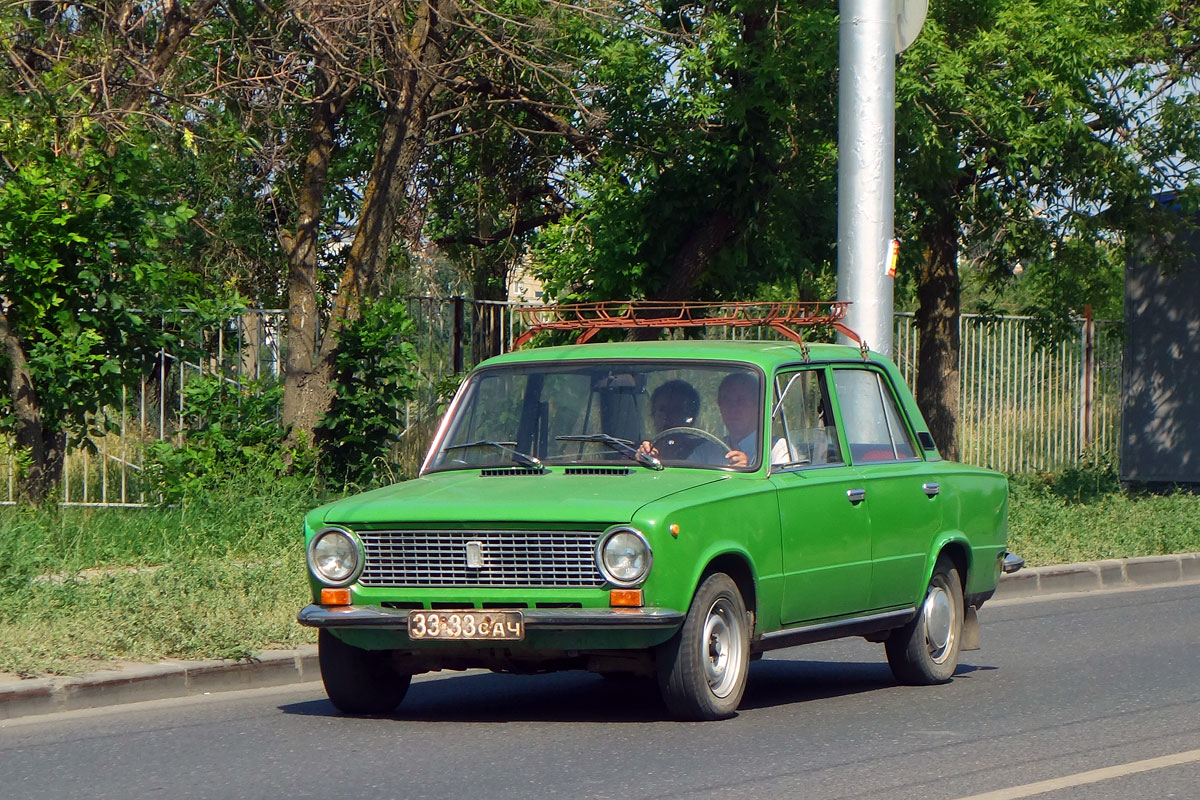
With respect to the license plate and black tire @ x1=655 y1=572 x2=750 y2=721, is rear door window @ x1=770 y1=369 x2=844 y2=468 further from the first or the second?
the license plate

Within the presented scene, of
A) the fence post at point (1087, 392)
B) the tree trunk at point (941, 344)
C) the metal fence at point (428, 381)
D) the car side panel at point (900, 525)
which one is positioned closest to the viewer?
the car side panel at point (900, 525)

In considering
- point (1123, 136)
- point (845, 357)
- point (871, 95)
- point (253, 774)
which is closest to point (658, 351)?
point (845, 357)

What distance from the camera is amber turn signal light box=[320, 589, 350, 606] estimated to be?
779 centimetres

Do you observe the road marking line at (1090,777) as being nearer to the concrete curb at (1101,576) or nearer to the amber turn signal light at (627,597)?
the amber turn signal light at (627,597)

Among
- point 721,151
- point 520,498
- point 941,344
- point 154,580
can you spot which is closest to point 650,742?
point 520,498

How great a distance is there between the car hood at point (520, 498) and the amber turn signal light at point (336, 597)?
302 millimetres

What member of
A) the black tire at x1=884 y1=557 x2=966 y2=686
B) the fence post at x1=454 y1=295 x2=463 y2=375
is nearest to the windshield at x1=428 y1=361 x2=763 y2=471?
the black tire at x1=884 y1=557 x2=966 y2=686

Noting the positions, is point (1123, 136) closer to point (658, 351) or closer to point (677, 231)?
point (677, 231)

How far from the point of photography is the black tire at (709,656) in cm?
757

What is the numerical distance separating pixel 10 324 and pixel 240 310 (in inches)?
79.6

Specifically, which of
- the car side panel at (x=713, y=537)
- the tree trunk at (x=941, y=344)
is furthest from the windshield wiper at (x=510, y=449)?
the tree trunk at (x=941, y=344)

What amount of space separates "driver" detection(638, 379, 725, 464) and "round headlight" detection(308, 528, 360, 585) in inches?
57.8

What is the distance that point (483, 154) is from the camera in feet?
71.2

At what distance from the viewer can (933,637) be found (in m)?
9.51
